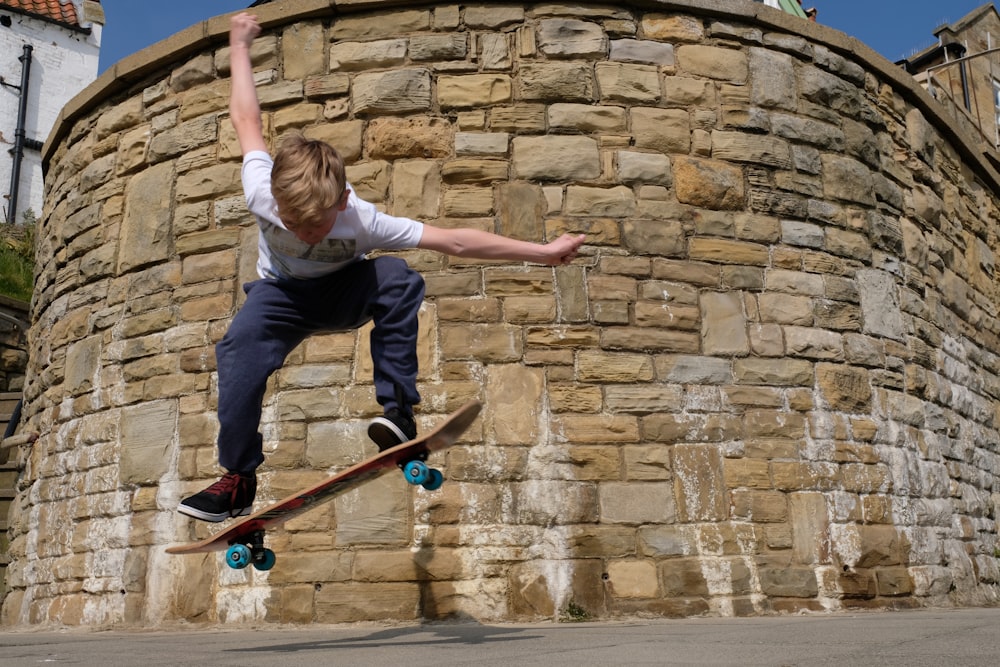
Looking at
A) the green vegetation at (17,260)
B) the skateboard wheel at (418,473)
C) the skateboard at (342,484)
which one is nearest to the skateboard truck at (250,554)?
the skateboard at (342,484)

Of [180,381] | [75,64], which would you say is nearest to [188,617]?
[180,381]

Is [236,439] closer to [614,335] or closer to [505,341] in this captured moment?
[505,341]

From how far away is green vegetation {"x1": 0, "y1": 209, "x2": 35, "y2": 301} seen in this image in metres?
18.6

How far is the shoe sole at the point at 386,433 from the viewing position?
4.20 metres

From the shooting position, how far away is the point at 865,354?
7301 mm

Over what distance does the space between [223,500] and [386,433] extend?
2.40 ft

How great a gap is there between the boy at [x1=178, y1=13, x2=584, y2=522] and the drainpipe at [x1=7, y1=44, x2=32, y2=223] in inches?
901

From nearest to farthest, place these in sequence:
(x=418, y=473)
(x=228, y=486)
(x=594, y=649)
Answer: (x=594, y=649)
(x=418, y=473)
(x=228, y=486)

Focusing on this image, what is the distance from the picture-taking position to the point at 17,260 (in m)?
19.6

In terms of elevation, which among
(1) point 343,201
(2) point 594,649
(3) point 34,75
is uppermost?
(3) point 34,75

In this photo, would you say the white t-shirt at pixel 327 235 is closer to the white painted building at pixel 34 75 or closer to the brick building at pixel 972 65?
the brick building at pixel 972 65

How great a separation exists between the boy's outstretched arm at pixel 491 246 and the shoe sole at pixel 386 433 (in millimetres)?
692

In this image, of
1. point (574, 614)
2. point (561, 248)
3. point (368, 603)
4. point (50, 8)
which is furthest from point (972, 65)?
point (50, 8)

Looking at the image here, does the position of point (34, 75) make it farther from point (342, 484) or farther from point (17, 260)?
point (342, 484)
